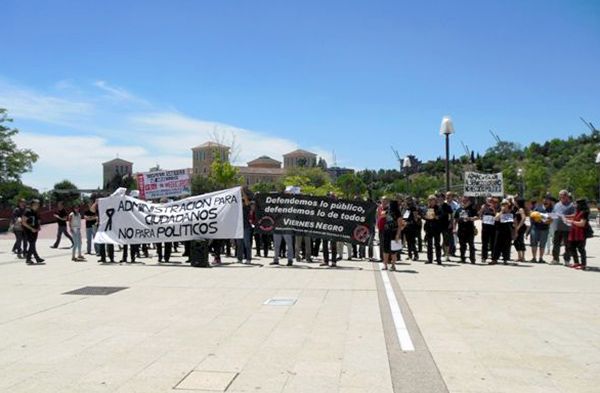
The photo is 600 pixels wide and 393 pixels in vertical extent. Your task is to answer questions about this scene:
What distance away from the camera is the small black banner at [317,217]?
590 inches

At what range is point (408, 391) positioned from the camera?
4.70 metres

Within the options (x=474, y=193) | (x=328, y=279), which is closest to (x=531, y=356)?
(x=328, y=279)

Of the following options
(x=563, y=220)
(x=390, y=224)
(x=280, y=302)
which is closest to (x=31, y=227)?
(x=280, y=302)

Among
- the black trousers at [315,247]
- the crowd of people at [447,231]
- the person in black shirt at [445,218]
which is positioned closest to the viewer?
the crowd of people at [447,231]

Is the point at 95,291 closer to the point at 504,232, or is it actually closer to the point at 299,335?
the point at 299,335

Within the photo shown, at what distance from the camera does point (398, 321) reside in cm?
755

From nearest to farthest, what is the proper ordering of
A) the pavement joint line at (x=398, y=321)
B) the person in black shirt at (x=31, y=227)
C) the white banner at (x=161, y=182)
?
the pavement joint line at (x=398, y=321) < the person in black shirt at (x=31, y=227) < the white banner at (x=161, y=182)

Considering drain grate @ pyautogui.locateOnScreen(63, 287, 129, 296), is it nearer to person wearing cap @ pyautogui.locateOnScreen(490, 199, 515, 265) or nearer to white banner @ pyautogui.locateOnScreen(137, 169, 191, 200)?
person wearing cap @ pyautogui.locateOnScreen(490, 199, 515, 265)

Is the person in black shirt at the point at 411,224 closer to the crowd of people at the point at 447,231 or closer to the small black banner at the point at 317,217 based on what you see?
the crowd of people at the point at 447,231

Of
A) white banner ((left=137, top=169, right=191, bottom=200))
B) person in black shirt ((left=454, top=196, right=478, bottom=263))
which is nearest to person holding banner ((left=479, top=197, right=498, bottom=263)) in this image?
person in black shirt ((left=454, top=196, right=478, bottom=263))

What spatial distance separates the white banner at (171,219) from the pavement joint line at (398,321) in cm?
534

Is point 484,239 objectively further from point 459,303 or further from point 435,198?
point 459,303

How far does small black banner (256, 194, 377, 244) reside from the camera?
1498cm

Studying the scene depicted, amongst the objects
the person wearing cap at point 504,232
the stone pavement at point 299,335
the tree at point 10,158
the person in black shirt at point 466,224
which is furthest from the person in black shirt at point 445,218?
the tree at point 10,158
